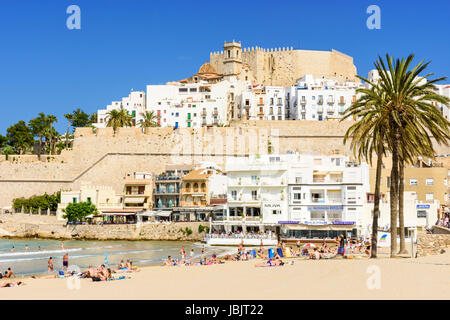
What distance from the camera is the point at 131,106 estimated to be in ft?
376

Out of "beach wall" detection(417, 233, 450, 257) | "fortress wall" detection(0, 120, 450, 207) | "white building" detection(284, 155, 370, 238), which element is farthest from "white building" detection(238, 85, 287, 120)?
"beach wall" detection(417, 233, 450, 257)

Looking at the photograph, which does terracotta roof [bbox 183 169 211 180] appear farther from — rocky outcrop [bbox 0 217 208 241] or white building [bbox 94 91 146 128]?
white building [bbox 94 91 146 128]

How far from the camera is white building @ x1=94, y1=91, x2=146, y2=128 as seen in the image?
365 feet

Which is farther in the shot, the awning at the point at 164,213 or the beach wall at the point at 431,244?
the awning at the point at 164,213

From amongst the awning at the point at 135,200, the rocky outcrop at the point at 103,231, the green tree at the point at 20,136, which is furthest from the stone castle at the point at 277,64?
the rocky outcrop at the point at 103,231

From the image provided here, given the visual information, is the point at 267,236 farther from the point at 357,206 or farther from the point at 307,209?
the point at 357,206

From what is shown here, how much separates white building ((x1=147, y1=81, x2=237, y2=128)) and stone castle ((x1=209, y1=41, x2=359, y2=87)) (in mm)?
14280

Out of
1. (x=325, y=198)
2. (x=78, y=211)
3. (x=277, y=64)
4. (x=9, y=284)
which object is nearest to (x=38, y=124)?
(x=78, y=211)

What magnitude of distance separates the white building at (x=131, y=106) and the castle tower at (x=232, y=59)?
64.1 ft

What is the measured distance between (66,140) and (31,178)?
66.2 feet

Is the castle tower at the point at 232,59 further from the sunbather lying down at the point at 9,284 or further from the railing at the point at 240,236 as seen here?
the sunbather lying down at the point at 9,284

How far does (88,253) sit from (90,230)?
53.0 feet

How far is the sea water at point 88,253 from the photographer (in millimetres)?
41731

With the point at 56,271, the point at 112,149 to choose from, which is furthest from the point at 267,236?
the point at 112,149
